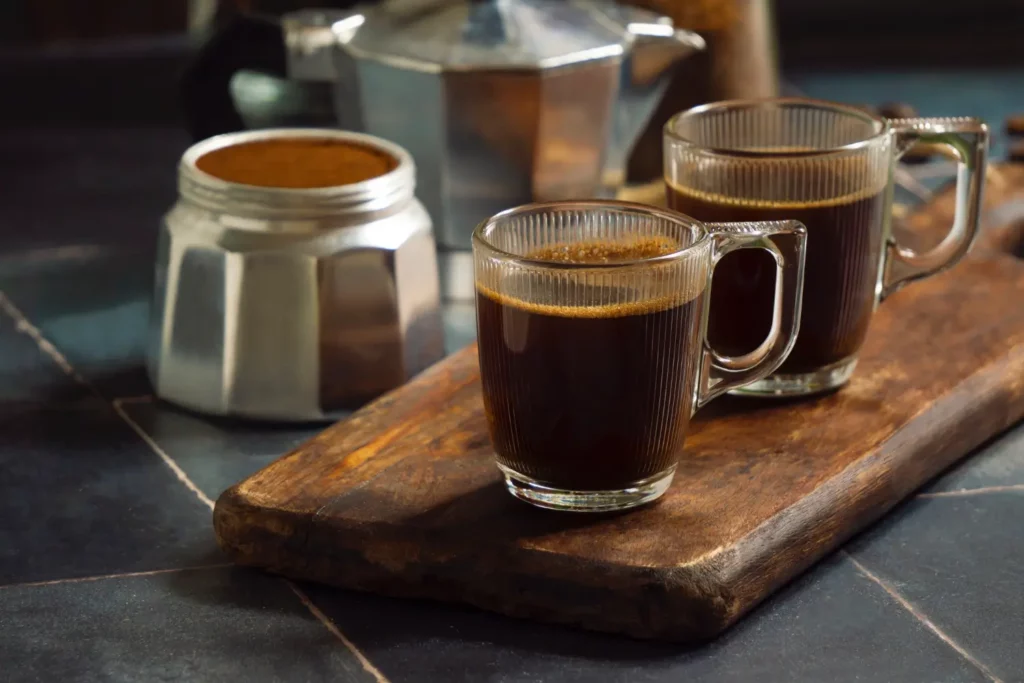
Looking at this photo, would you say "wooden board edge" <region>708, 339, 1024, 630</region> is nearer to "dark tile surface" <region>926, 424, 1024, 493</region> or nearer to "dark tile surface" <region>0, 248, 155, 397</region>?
"dark tile surface" <region>926, 424, 1024, 493</region>

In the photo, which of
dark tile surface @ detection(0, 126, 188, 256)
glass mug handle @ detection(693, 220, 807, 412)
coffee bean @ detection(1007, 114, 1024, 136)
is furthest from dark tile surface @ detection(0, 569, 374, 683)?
coffee bean @ detection(1007, 114, 1024, 136)

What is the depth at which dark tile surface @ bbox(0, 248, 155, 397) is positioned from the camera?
0.92 metres

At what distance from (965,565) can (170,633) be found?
36 centimetres

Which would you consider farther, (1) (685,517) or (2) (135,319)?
(2) (135,319)

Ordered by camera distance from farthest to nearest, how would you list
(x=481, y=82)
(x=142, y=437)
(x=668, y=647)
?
(x=481, y=82) < (x=142, y=437) < (x=668, y=647)

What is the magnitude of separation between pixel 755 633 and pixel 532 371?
15 centimetres

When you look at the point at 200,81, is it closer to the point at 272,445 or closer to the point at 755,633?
the point at 272,445

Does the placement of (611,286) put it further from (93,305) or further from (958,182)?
(93,305)

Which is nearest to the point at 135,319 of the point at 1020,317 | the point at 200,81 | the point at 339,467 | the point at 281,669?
the point at 200,81

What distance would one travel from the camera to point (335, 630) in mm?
618

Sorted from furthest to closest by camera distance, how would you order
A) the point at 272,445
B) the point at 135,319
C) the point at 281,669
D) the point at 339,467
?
the point at 135,319 < the point at 272,445 < the point at 339,467 < the point at 281,669

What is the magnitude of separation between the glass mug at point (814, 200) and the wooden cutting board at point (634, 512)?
0.04 meters

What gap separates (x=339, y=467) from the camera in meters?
0.70

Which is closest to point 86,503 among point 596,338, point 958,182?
point 596,338
